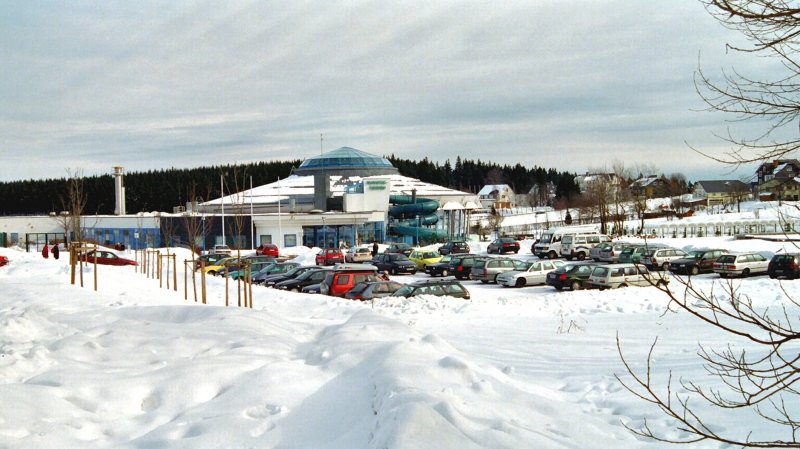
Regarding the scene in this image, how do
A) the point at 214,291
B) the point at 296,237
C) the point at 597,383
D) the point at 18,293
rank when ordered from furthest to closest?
the point at 296,237 → the point at 214,291 → the point at 18,293 → the point at 597,383

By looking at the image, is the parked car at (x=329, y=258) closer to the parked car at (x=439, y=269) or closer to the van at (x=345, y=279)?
the parked car at (x=439, y=269)

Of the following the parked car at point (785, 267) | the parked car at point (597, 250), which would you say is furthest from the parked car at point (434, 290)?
the parked car at point (597, 250)

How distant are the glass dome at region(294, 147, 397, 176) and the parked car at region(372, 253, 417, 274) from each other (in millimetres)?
62416

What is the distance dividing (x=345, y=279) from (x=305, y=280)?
426 centimetres

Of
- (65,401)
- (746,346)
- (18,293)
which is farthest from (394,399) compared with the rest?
(18,293)

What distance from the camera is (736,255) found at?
32.2 meters

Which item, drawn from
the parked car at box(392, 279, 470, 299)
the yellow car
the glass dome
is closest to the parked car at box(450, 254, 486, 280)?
the yellow car

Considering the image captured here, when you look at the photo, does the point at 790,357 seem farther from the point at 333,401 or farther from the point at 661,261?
the point at 661,261

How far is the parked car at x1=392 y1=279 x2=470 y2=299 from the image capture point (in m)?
23.4

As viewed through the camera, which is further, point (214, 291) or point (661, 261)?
point (661, 261)

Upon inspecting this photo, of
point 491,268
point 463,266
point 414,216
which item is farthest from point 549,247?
point 414,216

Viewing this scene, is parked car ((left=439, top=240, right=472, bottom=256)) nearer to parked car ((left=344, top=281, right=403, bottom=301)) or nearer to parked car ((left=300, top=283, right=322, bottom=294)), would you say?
parked car ((left=300, top=283, right=322, bottom=294))

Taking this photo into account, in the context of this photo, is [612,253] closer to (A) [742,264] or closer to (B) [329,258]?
(A) [742,264]

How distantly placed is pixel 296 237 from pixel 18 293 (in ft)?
140
